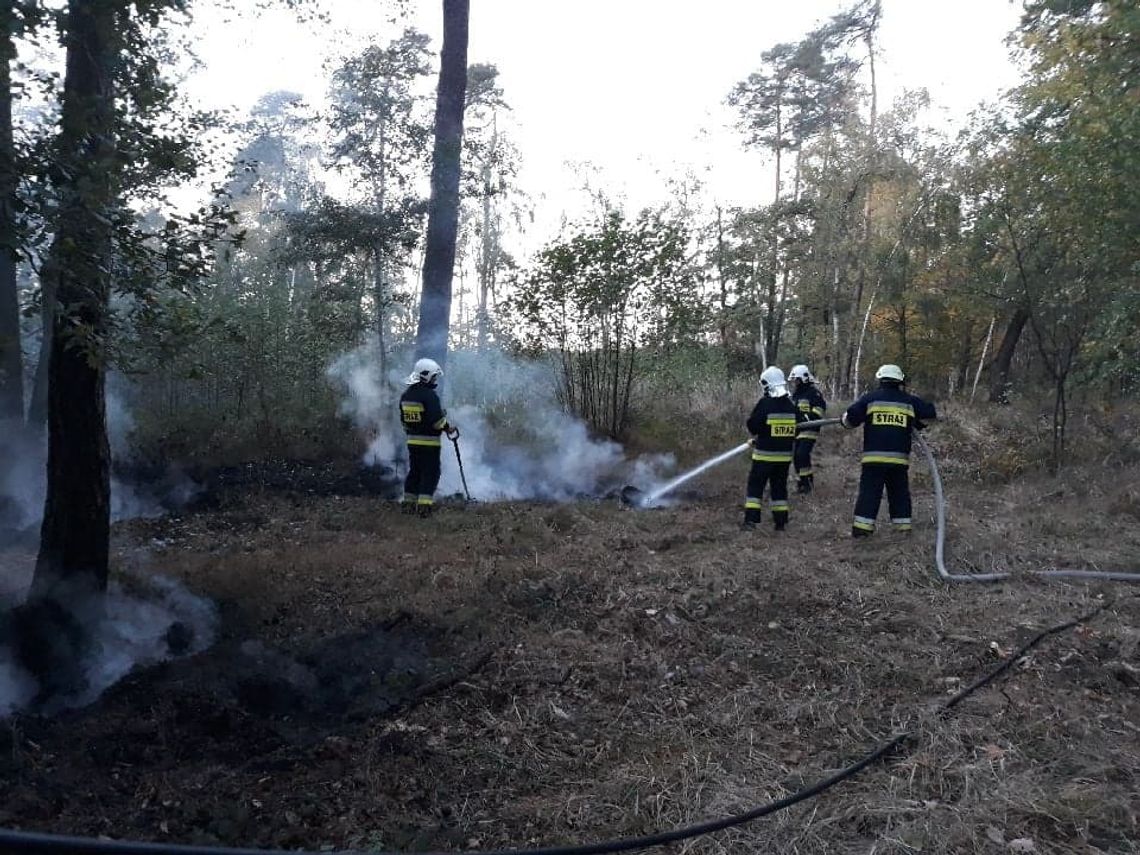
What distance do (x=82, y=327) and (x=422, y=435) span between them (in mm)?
5730

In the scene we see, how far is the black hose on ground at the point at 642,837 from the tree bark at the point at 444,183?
893 centimetres

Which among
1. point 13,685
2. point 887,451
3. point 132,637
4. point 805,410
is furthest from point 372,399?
point 13,685

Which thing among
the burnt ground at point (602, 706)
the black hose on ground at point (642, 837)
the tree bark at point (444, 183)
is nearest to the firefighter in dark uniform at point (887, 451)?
the burnt ground at point (602, 706)

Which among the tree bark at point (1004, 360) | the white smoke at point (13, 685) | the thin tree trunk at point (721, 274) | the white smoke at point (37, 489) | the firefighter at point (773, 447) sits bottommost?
the white smoke at point (13, 685)

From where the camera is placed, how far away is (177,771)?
3.91m

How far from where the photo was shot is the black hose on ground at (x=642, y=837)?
179 centimetres

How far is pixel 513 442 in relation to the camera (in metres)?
13.0

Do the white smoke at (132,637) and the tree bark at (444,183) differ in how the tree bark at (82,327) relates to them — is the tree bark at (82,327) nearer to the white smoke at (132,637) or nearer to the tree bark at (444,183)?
the white smoke at (132,637)

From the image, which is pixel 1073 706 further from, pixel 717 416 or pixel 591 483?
pixel 717 416

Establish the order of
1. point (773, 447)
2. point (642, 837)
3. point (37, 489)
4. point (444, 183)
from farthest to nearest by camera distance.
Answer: point (444, 183)
point (37, 489)
point (773, 447)
point (642, 837)

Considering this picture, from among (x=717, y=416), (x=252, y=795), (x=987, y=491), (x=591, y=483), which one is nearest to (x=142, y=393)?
(x=591, y=483)

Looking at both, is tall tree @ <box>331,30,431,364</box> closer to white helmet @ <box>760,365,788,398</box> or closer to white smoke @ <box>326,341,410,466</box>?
white smoke @ <box>326,341,410,466</box>

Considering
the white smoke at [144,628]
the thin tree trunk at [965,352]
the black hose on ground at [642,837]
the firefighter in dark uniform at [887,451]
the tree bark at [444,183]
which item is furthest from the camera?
the thin tree trunk at [965,352]

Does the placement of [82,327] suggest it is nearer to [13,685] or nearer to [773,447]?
[13,685]
